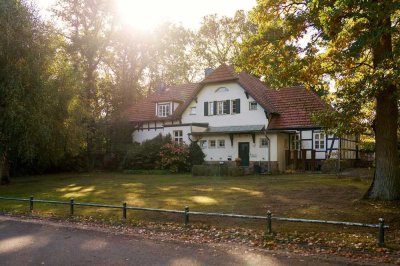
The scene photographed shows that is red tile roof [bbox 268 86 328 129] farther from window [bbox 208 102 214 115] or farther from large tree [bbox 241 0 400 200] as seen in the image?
large tree [bbox 241 0 400 200]

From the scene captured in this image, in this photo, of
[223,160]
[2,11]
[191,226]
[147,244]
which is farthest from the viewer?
[223,160]

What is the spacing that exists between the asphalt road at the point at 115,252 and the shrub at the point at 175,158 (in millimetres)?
22210

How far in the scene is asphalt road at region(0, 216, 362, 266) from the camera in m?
8.29

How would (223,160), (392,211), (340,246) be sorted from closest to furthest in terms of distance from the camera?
(340,246)
(392,211)
(223,160)

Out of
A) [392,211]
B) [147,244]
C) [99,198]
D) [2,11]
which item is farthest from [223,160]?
[147,244]

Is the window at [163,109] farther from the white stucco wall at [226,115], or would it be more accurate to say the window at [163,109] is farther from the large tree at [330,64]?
the large tree at [330,64]

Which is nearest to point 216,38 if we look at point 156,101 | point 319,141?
point 156,101

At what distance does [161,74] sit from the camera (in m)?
53.8

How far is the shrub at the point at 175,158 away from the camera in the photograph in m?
33.9

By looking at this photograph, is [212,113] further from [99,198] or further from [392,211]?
[392,211]

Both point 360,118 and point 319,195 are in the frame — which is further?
point 319,195

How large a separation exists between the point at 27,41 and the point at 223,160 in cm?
1861

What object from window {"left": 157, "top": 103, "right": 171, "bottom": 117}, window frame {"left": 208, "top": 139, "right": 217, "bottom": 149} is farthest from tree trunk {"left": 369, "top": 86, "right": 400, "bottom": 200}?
window {"left": 157, "top": 103, "right": 171, "bottom": 117}

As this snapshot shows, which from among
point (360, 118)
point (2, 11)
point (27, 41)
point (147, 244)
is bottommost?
point (147, 244)
